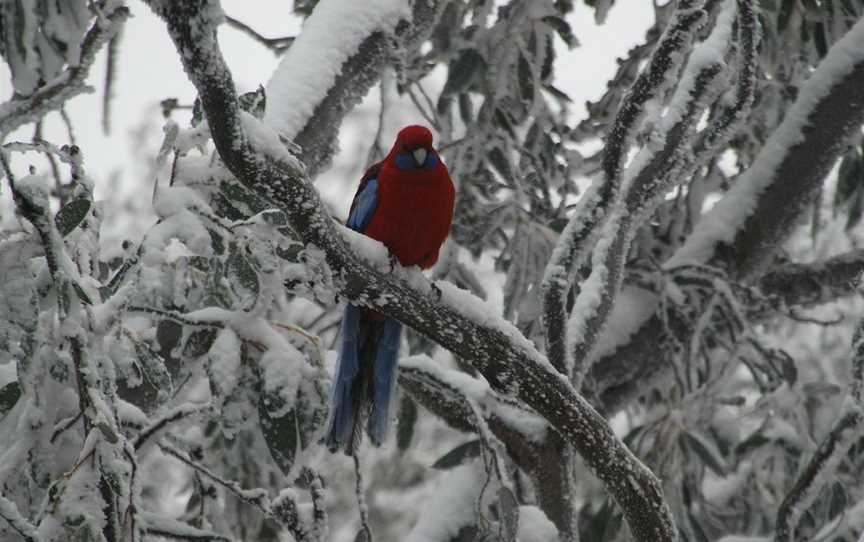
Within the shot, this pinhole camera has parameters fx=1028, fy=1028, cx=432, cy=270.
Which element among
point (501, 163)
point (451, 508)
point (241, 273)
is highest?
point (501, 163)

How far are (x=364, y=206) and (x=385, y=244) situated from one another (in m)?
0.23

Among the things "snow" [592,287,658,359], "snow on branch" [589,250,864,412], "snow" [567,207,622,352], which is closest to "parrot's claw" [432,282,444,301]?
"snow" [567,207,622,352]

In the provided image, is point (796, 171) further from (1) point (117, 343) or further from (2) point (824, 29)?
(1) point (117, 343)

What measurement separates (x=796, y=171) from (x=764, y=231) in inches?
10.1

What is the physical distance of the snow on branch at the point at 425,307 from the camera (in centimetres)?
Result: 150

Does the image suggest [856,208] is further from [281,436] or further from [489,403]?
[281,436]

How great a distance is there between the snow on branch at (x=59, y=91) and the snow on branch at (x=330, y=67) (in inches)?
26.2

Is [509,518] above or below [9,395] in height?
below

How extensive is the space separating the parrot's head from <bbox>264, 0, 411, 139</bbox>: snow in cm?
44

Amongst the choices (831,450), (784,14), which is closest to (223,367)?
(831,450)

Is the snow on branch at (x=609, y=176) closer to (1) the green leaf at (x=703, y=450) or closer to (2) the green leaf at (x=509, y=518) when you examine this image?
(2) the green leaf at (x=509, y=518)

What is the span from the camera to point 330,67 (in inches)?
113

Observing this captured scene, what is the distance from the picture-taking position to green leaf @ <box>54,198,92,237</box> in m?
1.82

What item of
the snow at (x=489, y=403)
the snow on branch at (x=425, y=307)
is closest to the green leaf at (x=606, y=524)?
the snow at (x=489, y=403)
